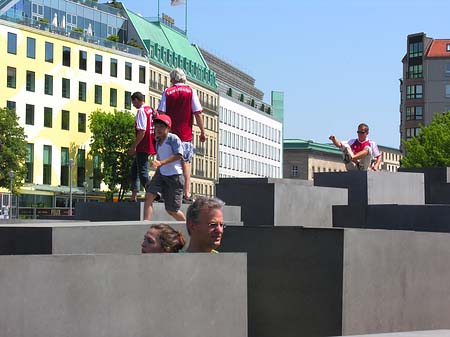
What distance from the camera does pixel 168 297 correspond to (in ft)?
19.3

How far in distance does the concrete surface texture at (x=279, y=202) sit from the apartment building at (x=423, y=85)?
5138 inches

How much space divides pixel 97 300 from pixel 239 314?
100cm

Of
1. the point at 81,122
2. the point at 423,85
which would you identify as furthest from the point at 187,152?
the point at 423,85

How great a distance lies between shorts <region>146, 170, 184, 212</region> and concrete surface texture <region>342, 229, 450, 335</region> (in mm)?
2870

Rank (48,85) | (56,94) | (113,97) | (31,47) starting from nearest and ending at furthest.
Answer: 1. (31,47)
2. (48,85)
3. (56,94)
4. (113,97)

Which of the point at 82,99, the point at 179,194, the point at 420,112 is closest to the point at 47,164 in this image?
the point at 82,99

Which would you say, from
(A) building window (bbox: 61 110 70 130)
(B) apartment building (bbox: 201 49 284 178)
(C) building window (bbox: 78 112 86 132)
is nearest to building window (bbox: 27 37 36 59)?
(A) building window (bbox: 61 110 70 130)

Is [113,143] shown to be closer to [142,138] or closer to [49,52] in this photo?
[49,52]

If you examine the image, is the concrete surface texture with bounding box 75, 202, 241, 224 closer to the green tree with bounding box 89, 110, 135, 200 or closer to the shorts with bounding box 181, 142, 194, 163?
the shorts with bounding box 181, 142, 194, 163

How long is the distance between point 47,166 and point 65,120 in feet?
13.1

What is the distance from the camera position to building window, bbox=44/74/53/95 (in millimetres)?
86125

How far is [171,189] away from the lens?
10.3 meters

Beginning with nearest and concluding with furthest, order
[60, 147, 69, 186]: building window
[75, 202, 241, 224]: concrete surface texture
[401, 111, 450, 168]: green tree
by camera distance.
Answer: [75, 202, 241, 224]: concrete surface texture < [401, 111, 450, 168]: green tree < [60, 147, 69, 186]: building window

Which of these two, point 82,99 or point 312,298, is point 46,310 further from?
point 82,99
